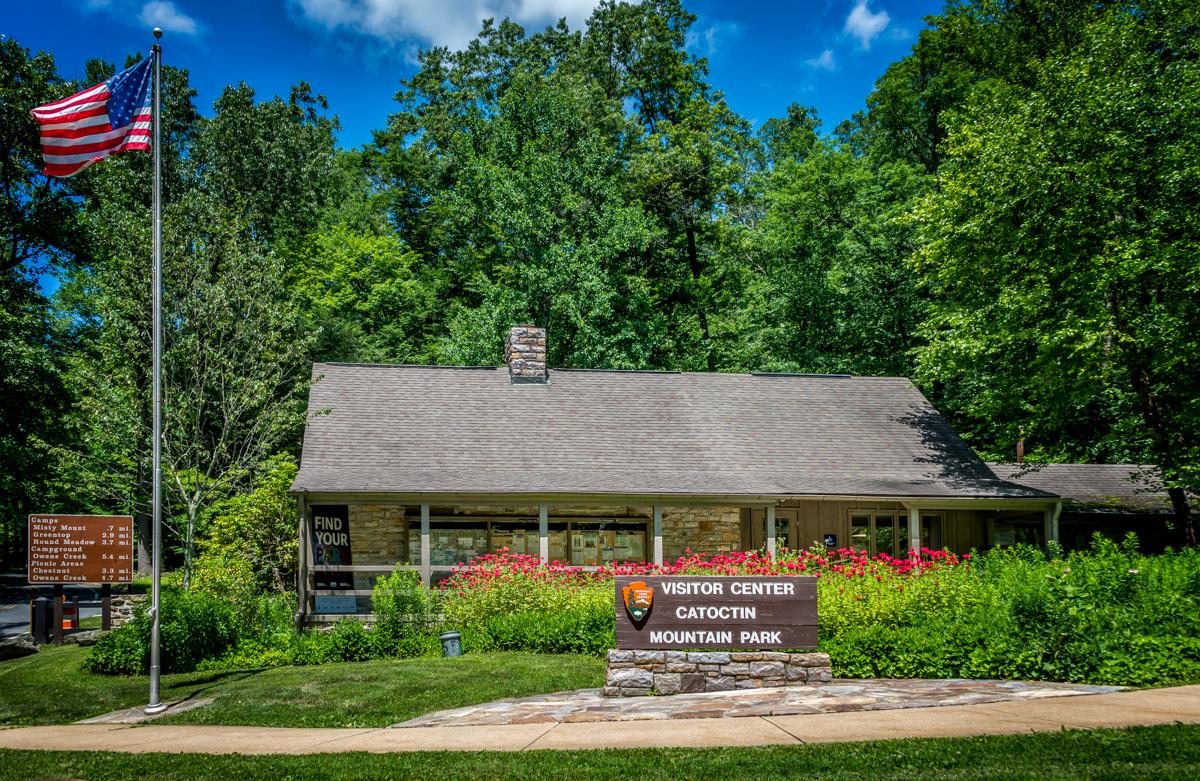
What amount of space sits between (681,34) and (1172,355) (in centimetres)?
2633

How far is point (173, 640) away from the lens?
13.7 meters

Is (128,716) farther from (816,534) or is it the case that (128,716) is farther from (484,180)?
(484,180)

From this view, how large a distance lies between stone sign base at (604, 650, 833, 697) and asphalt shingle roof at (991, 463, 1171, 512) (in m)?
13.8

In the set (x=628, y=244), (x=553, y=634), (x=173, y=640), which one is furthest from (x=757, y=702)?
(x=628, y=244)

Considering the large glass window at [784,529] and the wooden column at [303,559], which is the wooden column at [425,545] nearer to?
Answer: the wooden column at [303,559]

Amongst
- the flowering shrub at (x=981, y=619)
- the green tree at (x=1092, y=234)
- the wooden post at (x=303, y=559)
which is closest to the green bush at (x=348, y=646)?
the flowering shrub at (x=981, y=619)

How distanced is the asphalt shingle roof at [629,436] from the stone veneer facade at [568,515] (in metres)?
1.34

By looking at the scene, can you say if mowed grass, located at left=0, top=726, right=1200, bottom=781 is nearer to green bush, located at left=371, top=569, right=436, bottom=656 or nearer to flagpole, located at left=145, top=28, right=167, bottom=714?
flagpole, located at left=145, top=28, right=167, bottom=714

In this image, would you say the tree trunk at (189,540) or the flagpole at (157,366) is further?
the tree trunk at (189,540)

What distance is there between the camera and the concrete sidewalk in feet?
27.4

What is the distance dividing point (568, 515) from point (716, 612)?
1007 centimetres

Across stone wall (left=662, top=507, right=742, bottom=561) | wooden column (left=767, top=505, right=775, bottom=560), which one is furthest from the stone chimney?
wooden column (left=767, top=505, right=775, bottom=560)

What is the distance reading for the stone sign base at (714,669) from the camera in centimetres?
1118

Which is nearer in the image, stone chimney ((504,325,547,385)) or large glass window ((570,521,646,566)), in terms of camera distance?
large glass window ((570,521,646,566))
